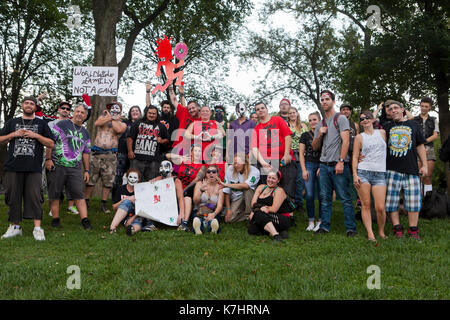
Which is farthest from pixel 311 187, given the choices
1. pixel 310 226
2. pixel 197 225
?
pixel 197 225

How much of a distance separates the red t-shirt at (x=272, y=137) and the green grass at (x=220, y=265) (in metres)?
1.53

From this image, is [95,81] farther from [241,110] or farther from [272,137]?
[272,137]

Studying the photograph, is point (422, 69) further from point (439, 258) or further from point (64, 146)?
point (64, 146)

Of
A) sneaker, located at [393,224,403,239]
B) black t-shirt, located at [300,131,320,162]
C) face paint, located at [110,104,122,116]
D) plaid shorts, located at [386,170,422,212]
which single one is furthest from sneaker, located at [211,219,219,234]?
face paint, located at [110,104,122,116]

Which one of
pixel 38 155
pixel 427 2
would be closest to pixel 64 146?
pixel 38 155

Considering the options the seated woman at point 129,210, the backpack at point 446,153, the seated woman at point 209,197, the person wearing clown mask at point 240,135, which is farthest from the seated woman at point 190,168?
the backpack at point 446,153

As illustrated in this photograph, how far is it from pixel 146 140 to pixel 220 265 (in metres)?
3.85

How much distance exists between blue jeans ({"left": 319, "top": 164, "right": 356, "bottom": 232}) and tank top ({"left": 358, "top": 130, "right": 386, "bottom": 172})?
0.41m

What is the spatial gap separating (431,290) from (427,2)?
37.9 ft

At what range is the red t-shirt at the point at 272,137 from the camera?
7.18m

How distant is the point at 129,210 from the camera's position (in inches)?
276

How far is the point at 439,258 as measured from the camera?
488 centimetres

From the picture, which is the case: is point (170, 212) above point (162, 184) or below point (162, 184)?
below
